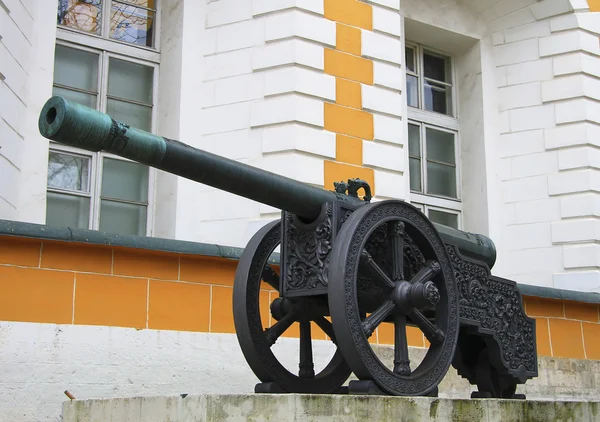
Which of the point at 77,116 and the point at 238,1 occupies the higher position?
the point at 238,1

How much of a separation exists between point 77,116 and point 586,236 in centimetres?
737

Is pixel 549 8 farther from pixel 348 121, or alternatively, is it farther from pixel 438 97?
pixel 348 121

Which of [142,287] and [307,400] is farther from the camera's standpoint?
[142,287]

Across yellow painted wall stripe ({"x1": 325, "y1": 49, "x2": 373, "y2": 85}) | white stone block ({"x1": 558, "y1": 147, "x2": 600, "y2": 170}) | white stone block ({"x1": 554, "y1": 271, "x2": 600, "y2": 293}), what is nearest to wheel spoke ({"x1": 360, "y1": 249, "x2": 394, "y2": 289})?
yellow painted wall stripe ({"x1": 325, "y1": 49, "x2": 373, "y2": 85})

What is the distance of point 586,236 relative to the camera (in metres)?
10.6

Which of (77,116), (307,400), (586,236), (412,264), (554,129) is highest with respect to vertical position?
(554,129)

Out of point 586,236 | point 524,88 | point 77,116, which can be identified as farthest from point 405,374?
point 524,88

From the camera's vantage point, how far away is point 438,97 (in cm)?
1196

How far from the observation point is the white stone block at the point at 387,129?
30.6 feet

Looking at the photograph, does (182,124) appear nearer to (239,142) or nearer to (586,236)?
(239,142)

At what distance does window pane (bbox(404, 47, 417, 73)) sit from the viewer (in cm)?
1163

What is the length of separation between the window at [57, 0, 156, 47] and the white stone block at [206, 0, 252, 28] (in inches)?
23.7

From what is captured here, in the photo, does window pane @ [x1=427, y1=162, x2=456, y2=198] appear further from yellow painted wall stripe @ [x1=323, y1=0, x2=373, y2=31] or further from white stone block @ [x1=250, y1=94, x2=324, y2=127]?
white stone block @ [x1=250, y1=94, x2=324, y2=127]

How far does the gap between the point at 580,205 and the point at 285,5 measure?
3.86 metres
